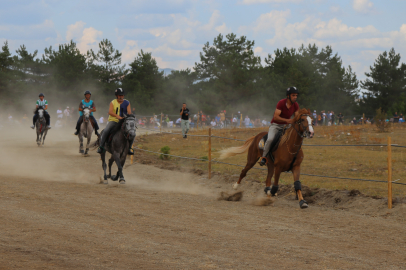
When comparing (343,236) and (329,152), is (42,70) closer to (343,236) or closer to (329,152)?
(329,152)

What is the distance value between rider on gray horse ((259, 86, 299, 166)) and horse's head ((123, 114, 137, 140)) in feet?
12.4

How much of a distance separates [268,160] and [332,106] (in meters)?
60.7

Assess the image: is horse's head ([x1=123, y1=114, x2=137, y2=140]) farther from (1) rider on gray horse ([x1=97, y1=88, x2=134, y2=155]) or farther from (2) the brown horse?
(2) the brown horse

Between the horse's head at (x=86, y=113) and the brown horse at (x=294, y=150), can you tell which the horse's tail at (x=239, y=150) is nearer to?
the brown horse at (x=294, y=150)

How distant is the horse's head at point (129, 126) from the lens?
12133mm

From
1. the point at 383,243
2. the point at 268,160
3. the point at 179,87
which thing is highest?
the point at 179,87

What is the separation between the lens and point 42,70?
206ft

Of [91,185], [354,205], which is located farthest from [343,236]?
[91,185]

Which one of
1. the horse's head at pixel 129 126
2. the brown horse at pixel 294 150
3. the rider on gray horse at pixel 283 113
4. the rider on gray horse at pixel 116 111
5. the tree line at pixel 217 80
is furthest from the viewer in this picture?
the tree line at pixel 217 80

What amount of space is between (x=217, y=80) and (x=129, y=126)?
46321 millimetres

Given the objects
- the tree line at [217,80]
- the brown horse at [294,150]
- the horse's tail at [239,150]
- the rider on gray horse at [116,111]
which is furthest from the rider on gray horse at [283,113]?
the tree line at [217,80]

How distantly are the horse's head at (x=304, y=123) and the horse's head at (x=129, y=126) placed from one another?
15.3ft

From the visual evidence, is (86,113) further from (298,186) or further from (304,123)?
(304,123)

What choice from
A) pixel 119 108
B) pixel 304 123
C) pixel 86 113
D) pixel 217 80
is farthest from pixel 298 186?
pixel 217 80
